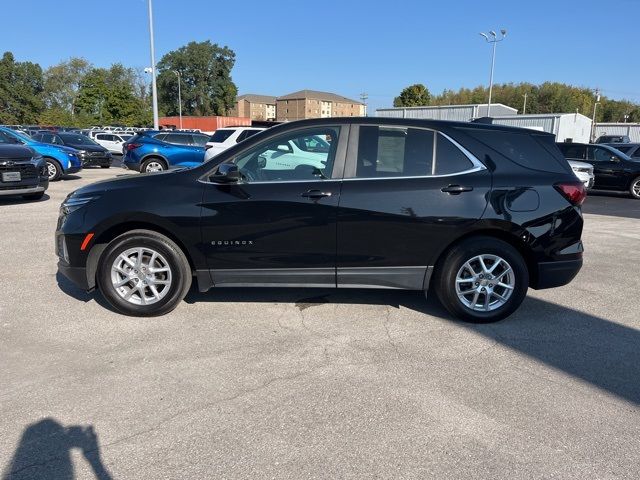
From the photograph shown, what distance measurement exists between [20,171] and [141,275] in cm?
753

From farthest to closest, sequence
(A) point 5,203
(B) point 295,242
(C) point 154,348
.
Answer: (A) point 5,203
(B) point 295,242
(C) point 154,348

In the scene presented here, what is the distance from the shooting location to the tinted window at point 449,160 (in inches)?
169

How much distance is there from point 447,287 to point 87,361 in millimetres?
3005

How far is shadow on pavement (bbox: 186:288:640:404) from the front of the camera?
11.7 ft

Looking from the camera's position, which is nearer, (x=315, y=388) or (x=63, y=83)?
(x=315, y=388)

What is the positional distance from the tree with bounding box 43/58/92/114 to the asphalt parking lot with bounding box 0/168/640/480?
304ft

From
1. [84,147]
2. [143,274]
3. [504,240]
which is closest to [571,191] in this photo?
[504,240]

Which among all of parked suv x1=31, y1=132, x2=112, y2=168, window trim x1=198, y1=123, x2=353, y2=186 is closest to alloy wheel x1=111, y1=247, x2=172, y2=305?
→ window trim x1=198, y1=123, x2=353, y2=186

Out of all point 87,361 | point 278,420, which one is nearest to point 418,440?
point 278,420

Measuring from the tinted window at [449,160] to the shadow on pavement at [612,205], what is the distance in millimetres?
9489

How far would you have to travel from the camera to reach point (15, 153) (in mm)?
10055

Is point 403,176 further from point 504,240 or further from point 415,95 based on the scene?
point 415,95

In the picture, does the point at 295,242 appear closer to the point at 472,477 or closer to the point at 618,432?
the point at 472,477

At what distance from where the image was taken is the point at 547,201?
4.31 meters
